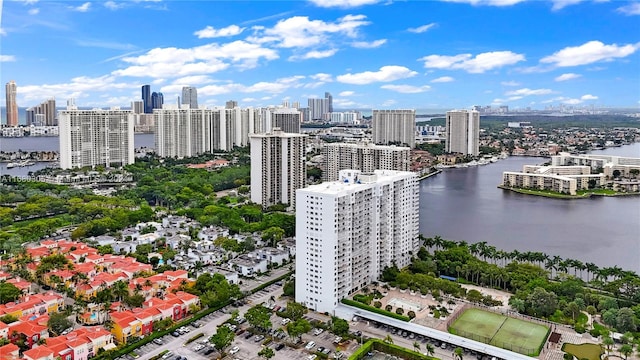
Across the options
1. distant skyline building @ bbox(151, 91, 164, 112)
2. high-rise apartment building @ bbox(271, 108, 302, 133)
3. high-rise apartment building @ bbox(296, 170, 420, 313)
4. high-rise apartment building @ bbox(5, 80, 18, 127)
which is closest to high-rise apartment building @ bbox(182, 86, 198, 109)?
distant skyline building @ bbox(151, 91, 164, 112)

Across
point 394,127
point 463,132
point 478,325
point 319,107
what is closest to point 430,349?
point 478,325

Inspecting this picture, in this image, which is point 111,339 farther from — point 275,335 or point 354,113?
point 354,113

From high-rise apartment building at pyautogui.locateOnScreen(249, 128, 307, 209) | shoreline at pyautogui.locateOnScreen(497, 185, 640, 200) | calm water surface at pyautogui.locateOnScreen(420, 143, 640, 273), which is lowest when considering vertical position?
calm water surface at pyautogui.locateOnScreen(420, 143, 640, 273)

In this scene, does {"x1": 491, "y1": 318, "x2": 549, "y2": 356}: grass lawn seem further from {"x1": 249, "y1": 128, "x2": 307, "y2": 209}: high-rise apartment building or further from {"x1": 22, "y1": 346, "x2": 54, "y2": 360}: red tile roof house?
{"x1": 249, "y1": 128, "x2": 307, "y2": 209}: high-rise apartment building

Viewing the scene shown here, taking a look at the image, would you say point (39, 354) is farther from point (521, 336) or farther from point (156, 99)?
point (156, 99)

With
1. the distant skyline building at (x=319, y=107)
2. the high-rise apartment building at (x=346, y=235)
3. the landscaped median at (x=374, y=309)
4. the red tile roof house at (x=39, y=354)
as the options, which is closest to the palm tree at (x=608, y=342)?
the landscaped median at (x=374, y=309)
